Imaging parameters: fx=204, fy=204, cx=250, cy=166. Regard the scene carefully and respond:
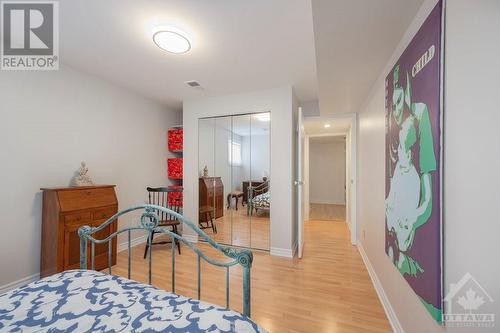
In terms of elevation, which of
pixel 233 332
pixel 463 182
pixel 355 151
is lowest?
pixel 233 332

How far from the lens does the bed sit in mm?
827

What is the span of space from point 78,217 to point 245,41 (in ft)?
8.79

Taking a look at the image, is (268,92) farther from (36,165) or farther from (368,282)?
(36,165)

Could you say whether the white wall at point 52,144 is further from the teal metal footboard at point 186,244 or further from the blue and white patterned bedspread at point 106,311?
the blue and white patterned bedspread at point 106,311

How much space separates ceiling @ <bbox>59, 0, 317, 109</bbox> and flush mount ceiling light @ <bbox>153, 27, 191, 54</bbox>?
6 cm

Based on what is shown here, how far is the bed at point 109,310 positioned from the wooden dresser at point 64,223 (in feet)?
4.42

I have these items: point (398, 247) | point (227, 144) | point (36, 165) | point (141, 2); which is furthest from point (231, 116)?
point (398, 247)

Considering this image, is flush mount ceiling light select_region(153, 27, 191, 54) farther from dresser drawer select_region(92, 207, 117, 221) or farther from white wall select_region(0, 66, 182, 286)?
dresser drawer select_region(92, 207, 117, 221)

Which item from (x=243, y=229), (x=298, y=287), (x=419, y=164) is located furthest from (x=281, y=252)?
(x=419, y=164)

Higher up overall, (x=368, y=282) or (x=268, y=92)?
(x=268, y=92)

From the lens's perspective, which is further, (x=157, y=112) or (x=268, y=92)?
(x=157, y=112)

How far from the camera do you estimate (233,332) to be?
807 millimetres

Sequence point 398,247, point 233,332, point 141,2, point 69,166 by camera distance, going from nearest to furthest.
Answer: point 233,332 → point 398,247 → point 141,2 → point 69,166

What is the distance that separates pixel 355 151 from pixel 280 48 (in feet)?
7.28
